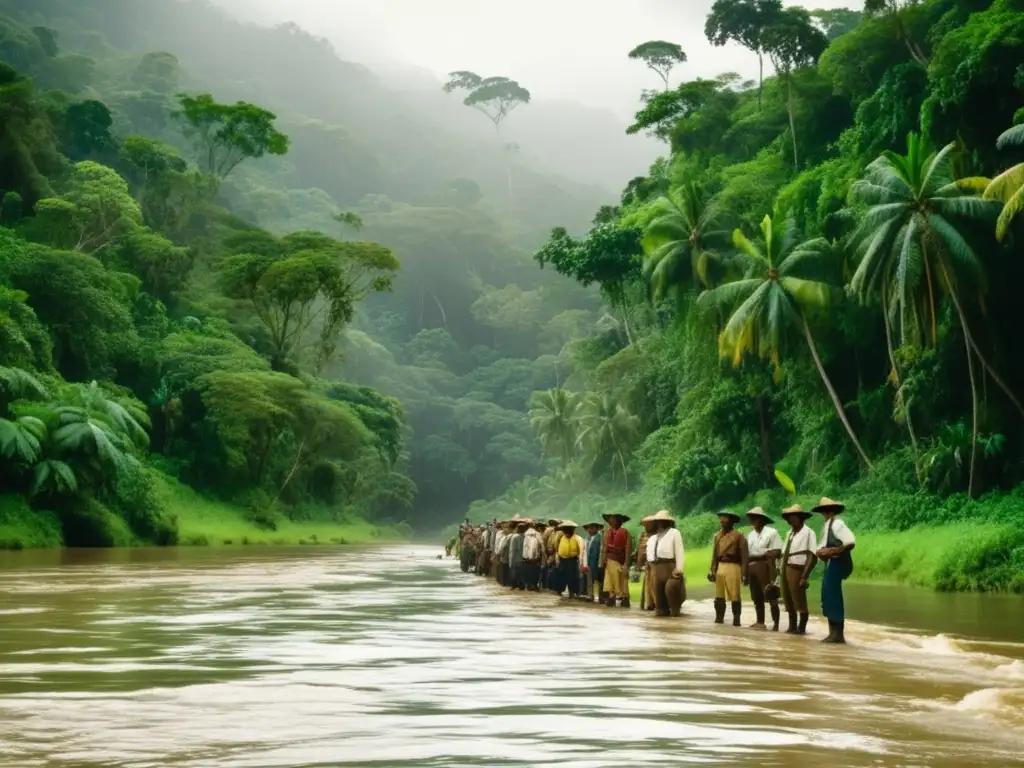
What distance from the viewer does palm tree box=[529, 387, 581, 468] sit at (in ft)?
309

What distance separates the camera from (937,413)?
39594mm

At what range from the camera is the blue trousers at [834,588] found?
1630cm

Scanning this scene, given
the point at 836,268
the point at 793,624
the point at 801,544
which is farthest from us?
the point at 836,268

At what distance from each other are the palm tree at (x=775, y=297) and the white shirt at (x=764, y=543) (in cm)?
2279

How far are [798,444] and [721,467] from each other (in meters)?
3.71

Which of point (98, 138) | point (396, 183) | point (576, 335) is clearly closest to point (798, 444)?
point (98, 138)

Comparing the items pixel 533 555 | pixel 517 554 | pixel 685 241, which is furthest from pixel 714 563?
pixel 685 241

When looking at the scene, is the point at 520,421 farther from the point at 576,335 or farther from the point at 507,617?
the point at 507,617

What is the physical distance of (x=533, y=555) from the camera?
93.0 feet

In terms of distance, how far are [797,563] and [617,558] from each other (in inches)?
249

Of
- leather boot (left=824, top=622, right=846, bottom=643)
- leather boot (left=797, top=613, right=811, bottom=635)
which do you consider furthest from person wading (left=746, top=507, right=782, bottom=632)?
leather boot (left=824, top=622, right=846, bottom=643)

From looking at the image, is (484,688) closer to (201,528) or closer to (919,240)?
(919,240)

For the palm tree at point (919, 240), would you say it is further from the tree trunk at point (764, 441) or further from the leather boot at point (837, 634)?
the leather boot at point (837, 634)

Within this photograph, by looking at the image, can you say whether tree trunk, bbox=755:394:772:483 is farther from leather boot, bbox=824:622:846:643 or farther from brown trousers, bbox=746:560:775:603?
leather boot, bbox=824:622:846:643
